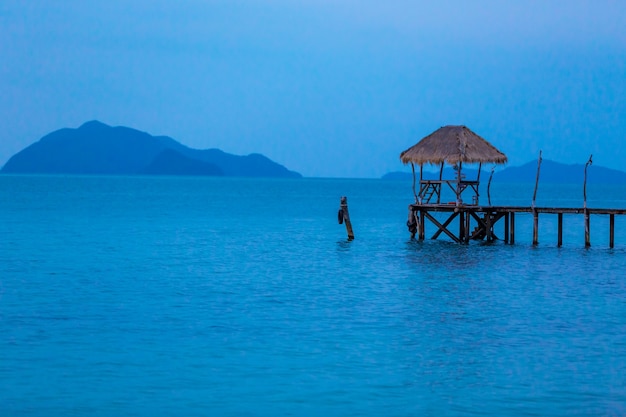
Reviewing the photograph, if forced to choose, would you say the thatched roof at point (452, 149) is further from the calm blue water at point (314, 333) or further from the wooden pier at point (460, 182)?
the calm blue water at point (314, 333)

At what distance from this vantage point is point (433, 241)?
120 ft

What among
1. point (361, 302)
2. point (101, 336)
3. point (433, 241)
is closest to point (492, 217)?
point (433, 241)

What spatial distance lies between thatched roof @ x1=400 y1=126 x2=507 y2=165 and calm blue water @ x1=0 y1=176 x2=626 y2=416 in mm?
3583

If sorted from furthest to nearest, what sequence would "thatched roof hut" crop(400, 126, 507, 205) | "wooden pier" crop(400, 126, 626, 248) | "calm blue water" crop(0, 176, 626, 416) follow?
"thatched roof hut" crop(400, 126, 507, 205) → "wooden pier" crop(400, 126, 626, 248) → "calm blue water" crop(0, 176, 626, 416)

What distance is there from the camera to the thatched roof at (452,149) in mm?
33969

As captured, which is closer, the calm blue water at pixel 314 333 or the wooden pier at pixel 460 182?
the calm blue water at pixel 314 333

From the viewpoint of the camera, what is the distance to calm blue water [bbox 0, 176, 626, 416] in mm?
12414

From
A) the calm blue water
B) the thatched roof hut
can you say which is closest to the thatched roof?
the thatched roof hut

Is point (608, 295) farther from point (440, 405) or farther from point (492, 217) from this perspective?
point (492, 217)

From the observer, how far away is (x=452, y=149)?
34.1 meters

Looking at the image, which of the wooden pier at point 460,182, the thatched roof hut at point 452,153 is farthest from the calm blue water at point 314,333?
the thatched roof hut at point 452,153

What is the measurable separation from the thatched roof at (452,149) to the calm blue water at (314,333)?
3583mm

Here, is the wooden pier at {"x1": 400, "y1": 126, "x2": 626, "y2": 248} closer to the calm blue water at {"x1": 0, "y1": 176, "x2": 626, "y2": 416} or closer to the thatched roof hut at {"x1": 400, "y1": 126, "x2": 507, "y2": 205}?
the thatched roof hut at {"x1": 400, "y1": 126, "x2": 507, "y2": 205}

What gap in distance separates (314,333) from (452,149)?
739 inches
